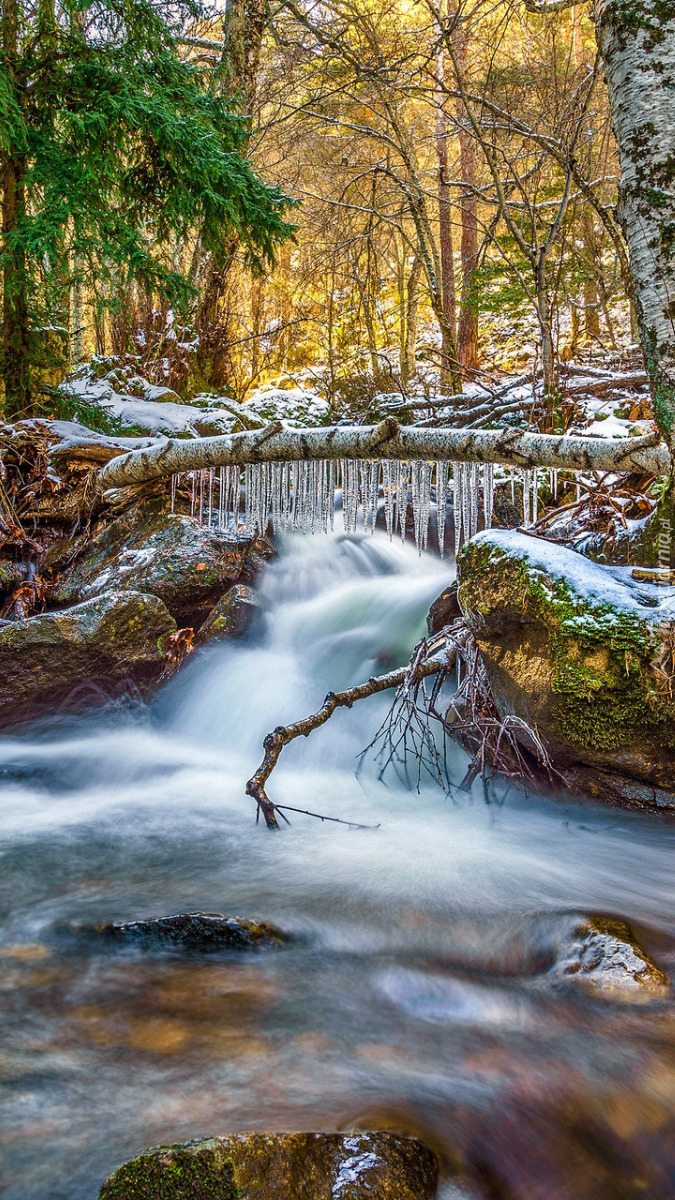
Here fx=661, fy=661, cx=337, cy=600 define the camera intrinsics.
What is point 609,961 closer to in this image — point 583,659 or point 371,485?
point 583,659

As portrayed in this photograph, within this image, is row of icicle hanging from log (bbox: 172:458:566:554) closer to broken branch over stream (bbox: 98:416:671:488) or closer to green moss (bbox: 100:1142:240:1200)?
broken branch over stream (bbox: 98:416:671:488)

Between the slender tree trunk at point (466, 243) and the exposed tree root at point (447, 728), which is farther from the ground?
the slender tree trunk at point (466, 243)

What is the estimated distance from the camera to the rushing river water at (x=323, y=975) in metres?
1.72

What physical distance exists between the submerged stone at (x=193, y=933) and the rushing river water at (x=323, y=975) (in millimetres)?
59

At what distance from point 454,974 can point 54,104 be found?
6.81m

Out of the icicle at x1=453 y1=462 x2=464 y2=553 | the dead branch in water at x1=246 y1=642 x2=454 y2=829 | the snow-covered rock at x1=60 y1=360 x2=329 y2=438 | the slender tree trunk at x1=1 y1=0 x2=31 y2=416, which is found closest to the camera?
the dead branch in water at x1=246 y1=642 x2=454 y2=829

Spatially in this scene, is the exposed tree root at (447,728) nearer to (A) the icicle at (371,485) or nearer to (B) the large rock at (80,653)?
(A) the icicle at (371,485)

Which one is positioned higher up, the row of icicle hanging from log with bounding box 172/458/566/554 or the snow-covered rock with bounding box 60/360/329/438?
the snow-covered rock with bounding box 60/360/329/438

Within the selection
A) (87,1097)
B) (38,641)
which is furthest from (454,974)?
(38,641)

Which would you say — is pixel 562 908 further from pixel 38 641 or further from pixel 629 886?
pixel 38 641

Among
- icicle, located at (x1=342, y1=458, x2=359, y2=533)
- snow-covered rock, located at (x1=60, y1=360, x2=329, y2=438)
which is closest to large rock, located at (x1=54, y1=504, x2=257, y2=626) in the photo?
snow-covered rock, located at (x1=60, y1=360, x2=329, y2=438)

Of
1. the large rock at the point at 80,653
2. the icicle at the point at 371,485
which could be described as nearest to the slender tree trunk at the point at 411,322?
the icicle at the point at 371,485

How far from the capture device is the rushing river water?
5.63 ft

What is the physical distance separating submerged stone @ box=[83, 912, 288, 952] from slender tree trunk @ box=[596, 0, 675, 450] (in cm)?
279
